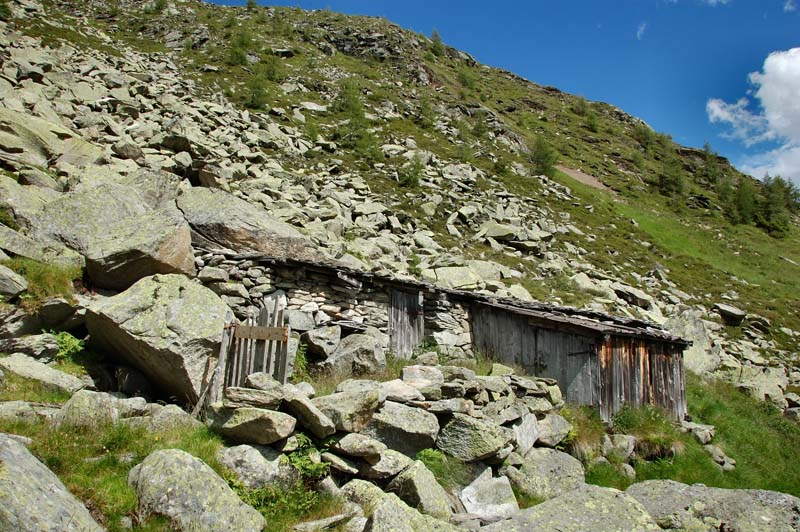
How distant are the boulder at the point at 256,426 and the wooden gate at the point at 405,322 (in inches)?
282

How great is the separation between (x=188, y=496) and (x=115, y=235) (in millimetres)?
7723

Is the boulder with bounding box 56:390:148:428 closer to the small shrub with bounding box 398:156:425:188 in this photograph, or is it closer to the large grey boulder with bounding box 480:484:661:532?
the large grey boulder with bounding box 480:484:661:532

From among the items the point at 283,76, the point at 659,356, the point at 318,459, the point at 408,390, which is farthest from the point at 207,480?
the point at 283,76

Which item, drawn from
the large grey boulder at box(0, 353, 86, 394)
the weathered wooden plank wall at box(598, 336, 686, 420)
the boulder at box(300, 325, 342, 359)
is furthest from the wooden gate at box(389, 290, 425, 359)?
the large grey boulder at box(0, 353, 86, 394)

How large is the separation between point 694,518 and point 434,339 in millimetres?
8722

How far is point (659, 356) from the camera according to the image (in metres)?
13.8

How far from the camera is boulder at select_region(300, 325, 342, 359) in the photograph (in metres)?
11.2

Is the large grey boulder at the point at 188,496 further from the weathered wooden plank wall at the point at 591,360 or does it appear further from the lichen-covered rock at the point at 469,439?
the weathered wooden plank wall at the point at 591,360

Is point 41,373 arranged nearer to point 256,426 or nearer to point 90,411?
point 90,411

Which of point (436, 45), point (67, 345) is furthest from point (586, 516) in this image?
point (436, 45)

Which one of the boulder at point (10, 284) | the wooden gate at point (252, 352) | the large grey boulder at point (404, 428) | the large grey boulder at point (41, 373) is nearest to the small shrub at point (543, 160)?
the wooden gate at point (252, 352)

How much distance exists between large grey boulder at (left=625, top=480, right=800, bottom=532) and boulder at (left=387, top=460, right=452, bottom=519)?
112 inches

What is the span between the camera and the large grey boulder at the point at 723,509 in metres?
5.73

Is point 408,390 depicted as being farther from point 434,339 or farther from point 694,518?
point 434,339
